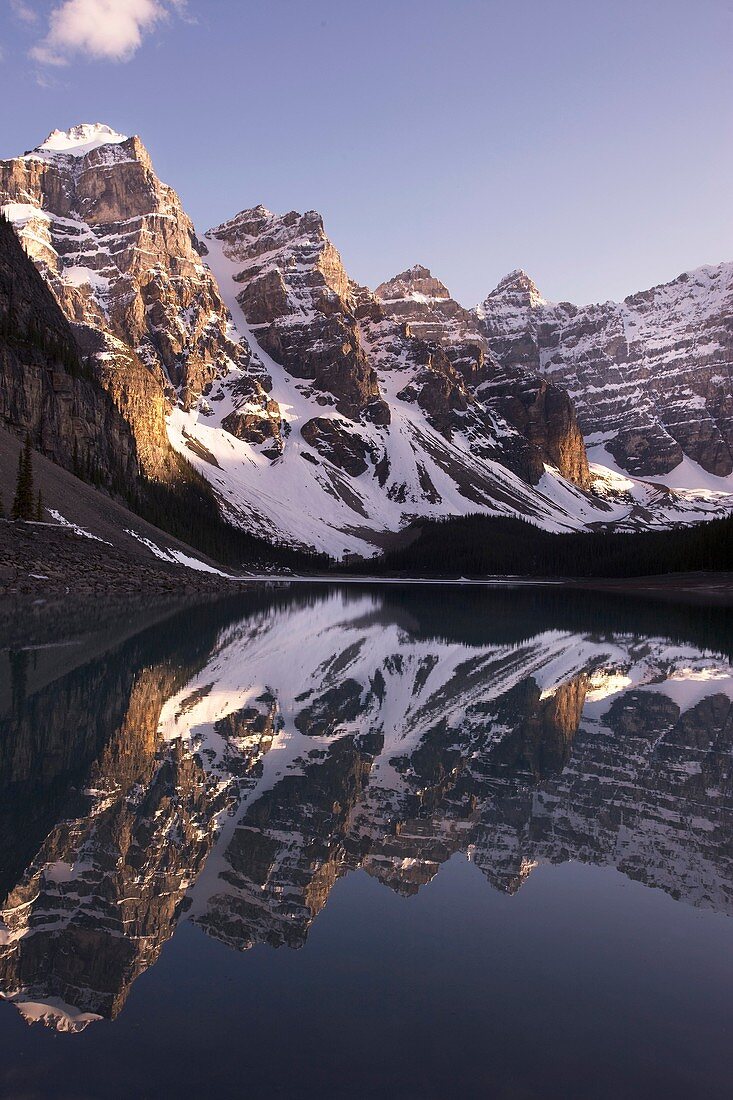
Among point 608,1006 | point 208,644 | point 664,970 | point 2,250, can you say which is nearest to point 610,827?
point 664,970

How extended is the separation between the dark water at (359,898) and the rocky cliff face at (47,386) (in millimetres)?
89232

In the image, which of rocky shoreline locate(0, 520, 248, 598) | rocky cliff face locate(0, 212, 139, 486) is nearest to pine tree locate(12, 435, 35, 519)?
rocky shoreline locate(0, 520, 248, 598)

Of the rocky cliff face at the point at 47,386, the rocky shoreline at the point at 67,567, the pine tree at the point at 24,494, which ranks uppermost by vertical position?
the rocky cliff face at the point at 47,386

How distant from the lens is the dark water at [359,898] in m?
6.10

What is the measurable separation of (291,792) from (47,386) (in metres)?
106

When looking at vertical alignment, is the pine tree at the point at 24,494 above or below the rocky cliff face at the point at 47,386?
below

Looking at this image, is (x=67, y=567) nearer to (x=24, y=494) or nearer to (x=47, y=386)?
(x=24, y=494)

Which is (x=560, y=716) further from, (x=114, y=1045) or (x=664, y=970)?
(x=114, y=1045)

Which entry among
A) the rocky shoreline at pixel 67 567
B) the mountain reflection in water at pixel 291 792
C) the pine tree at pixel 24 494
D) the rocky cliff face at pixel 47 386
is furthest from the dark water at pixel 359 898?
the rocky cliff face at pixel 47 386

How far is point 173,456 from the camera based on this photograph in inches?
7800

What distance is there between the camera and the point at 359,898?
30.1 ft

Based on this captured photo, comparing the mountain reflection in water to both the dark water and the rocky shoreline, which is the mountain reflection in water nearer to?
the dark water

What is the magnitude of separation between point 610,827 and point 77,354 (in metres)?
130

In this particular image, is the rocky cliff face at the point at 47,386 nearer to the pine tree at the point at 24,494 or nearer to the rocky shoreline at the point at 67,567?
the pine tree at the point at 24,494
